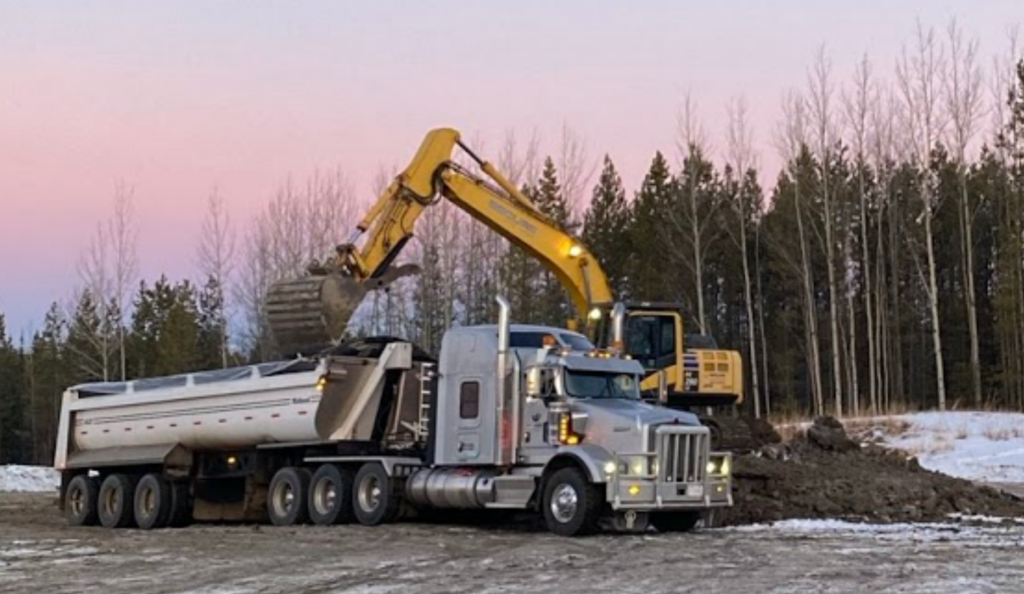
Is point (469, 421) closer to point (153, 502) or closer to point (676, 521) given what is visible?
point (676, 521)

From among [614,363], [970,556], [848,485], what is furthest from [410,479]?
[970,556]

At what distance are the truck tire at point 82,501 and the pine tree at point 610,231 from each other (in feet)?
146

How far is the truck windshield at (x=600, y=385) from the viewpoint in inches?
784

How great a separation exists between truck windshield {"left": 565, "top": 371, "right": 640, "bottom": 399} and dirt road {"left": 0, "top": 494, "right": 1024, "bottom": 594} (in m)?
2.18

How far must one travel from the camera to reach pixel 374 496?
21.5m

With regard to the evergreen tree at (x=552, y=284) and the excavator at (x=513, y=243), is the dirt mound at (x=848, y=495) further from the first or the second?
the evergreen tree at (x=552, y=284)

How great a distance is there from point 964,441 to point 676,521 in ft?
71.0

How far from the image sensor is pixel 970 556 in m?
15.3

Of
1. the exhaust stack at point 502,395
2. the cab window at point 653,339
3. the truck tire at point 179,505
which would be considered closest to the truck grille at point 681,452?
the exhaust stack at point 502,395

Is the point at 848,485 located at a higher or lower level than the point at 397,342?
lower

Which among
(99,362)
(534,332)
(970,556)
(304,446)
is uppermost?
(99,362)

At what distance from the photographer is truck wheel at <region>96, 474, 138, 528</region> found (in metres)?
25.4

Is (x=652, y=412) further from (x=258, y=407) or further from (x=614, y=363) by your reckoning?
(x=258, y=407)

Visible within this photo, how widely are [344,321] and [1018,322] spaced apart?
41205mm
